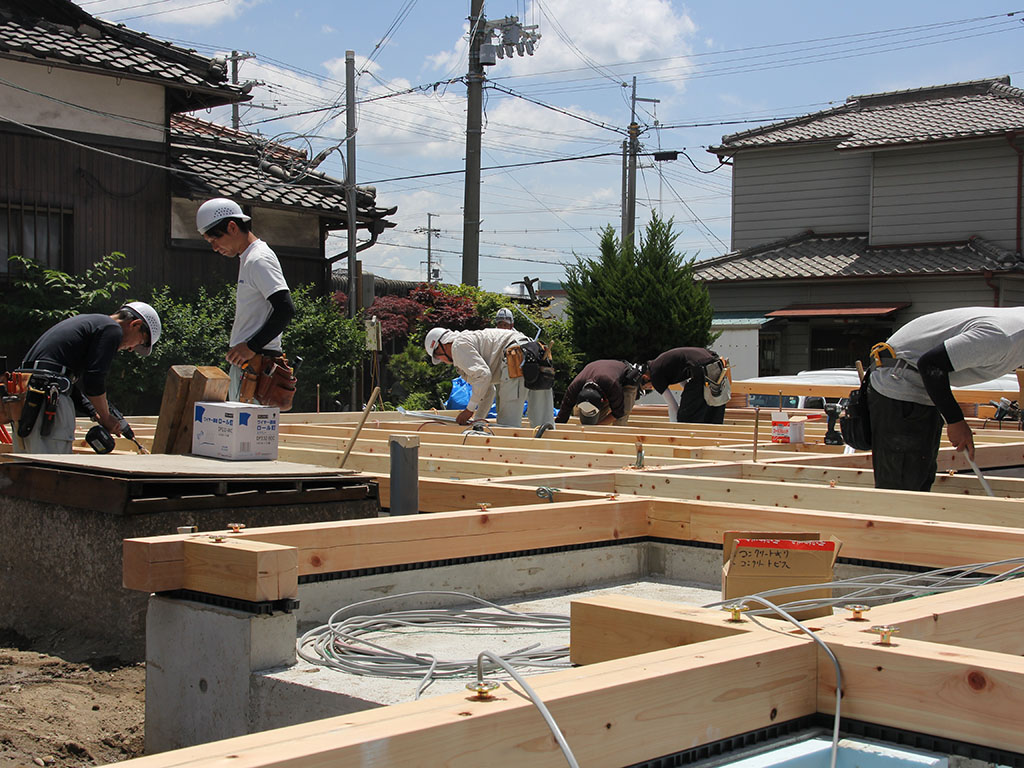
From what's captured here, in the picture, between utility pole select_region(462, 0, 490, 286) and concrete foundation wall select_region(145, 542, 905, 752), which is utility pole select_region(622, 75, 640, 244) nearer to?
utility pole select_region(462, 0, 490, 286)

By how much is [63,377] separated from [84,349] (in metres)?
0.18

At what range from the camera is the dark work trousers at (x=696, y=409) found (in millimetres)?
10602

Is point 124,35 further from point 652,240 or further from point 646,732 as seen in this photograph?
point 646,732

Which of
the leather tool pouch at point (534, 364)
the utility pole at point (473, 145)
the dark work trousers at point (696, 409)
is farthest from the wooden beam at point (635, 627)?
the utility pole at point (473, 145)

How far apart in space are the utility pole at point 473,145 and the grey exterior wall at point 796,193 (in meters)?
6.15

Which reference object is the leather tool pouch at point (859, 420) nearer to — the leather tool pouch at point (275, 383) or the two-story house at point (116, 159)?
the leather tool pouch at point (275, 383)

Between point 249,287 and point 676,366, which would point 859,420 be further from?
point 676,366

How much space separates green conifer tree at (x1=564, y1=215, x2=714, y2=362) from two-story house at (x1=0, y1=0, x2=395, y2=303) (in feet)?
16.8

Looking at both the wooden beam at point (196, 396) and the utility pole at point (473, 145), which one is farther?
the utility pole at point (473, 145)

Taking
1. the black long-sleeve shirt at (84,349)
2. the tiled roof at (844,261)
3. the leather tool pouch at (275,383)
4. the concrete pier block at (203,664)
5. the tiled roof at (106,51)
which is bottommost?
the concrete pier block at (203,664)

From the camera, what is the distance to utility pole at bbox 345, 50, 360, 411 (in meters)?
18.6

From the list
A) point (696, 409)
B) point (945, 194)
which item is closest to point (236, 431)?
point (696, 409)

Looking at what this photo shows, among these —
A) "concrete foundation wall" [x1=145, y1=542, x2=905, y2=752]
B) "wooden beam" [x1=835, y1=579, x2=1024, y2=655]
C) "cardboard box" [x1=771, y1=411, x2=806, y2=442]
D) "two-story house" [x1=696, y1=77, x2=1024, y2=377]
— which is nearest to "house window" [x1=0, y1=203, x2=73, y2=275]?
"cardboard box" [x1=771, y1=411, x2=806, y2=442]

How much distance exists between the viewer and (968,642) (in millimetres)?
2514
